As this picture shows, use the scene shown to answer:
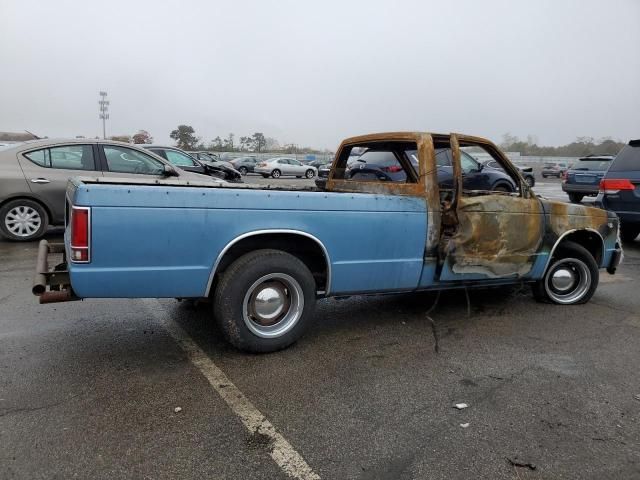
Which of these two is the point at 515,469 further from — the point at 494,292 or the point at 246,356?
the point at 494,292

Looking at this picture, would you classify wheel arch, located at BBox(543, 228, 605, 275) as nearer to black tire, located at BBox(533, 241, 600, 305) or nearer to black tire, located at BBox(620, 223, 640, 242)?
black tire, located at BBox(533, 241, 600, 305)

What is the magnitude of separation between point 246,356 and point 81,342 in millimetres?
1357

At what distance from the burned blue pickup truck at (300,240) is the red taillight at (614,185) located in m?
3.38

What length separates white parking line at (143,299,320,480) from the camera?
245 centimetres

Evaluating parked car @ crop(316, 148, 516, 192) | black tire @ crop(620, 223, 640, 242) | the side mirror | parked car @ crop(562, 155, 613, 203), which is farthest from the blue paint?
parked car @ crop(562, 155, 613, 203)

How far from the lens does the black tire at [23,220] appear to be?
292 inches

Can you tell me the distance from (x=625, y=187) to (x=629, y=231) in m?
1.72

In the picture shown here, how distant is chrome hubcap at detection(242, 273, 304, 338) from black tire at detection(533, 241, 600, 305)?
2.97m

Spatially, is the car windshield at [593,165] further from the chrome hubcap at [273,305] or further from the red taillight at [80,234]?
the red taillight at [80,234]

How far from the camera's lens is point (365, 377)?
346 cm

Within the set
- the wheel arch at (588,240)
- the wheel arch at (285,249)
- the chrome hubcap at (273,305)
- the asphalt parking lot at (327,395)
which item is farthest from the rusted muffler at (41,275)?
the wheel arch at (588,240)

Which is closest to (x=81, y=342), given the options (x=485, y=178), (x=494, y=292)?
(x=494, y=292)

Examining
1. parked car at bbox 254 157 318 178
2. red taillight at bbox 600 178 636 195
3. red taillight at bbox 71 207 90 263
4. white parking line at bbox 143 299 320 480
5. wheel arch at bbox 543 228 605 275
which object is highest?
red taillight at bbox 600 178 636 195

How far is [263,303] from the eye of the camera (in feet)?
12.2
